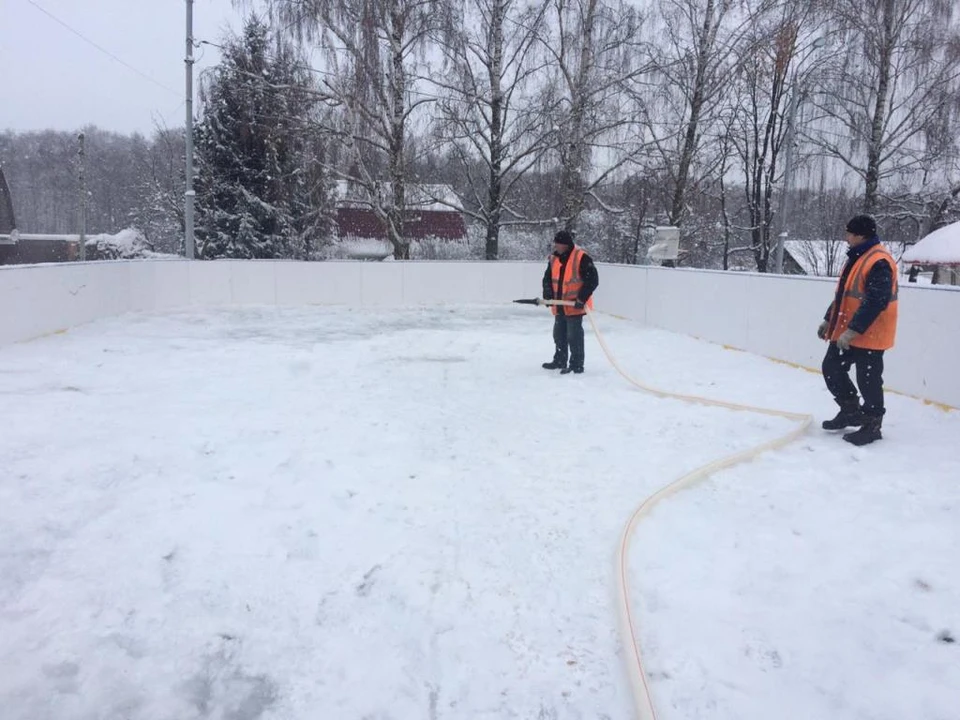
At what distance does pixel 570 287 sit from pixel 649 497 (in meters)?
4.10

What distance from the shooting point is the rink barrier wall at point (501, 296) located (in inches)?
267

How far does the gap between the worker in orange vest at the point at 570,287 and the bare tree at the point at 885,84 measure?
636 inches

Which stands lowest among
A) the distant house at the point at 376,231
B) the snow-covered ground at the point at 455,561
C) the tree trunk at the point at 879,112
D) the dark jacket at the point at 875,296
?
the snow-covered ground at the point at 455,561

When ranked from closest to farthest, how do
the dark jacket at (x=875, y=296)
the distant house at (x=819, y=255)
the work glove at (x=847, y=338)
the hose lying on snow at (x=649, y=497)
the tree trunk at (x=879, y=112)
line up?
the hose lying on snow at (x=649, y=497), the dark jacket at (x=875, y=296), the work glove at (x=847, y=338), the tree trunk at (x=879, y=112), the distant house at (x=819, y=255)

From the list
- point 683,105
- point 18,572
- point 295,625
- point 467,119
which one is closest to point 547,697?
point 295,625

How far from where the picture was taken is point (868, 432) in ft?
16.7

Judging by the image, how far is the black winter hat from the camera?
5.02 m

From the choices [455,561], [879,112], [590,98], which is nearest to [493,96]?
[590,98]

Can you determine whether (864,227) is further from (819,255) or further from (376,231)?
(376,231)

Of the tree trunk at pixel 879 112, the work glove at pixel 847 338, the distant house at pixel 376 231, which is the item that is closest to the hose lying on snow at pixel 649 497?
the work glove at pixel 847 338

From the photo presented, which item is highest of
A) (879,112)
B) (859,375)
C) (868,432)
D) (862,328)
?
(879,112)

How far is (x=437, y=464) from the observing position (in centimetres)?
475

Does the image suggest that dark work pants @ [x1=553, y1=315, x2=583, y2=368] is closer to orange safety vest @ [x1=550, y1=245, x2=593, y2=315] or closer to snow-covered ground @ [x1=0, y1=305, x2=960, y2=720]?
orange safety vest @ [x1=550, y1=245, x2=593, y2=315]

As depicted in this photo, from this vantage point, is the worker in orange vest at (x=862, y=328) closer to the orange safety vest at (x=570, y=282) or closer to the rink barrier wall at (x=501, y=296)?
the rink barrier wall at (x=501, y=296)
